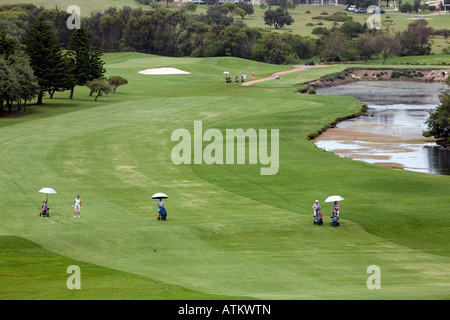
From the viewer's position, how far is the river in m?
75.1

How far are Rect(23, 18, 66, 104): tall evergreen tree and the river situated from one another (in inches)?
1536

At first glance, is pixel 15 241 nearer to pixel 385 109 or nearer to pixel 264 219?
pixel 264 219

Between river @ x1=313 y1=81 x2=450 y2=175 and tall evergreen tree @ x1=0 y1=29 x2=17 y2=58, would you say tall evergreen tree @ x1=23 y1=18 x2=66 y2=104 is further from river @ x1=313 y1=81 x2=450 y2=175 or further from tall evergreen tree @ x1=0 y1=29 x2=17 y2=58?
river @ x1=313 y1=81 x2=450 y2=175

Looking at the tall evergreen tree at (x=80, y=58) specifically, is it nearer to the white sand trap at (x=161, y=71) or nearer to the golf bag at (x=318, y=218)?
the white sand trap at (x=161, y=71)

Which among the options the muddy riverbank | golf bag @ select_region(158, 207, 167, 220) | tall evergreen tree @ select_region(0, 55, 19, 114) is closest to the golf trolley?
golf bag @ select_region(158, 207, 167, 220)

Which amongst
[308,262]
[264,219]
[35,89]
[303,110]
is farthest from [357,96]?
[308,262]

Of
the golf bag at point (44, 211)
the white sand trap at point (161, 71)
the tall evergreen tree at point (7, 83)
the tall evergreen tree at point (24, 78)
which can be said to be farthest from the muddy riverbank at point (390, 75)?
the golf bag at point (44, 211)

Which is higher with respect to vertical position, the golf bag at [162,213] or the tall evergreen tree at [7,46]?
the tall evergreen tree at [7,46]

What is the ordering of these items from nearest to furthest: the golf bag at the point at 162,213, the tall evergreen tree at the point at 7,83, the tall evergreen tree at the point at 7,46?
the golf bag at the point at 162,213
the tall evergreen tree at the point at 7,83
the tall evergreen tree at the point at 7,46

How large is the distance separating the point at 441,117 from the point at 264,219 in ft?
152

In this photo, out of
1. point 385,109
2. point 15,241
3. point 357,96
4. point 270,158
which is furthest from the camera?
point 357,96

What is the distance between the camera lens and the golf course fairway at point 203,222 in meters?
32.0

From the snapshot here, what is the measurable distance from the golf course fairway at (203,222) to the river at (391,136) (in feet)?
13.4

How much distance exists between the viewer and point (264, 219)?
45656 millimetres
